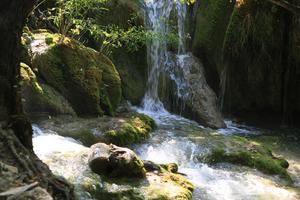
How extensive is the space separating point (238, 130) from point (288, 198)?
517 cm

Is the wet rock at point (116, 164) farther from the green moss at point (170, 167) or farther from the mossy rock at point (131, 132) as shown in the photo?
the mossy rock at point (131, 132)

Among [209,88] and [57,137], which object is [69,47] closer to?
[57,137]

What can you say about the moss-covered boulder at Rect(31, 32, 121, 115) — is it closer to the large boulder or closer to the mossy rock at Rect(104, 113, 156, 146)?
the mossy rock at Rect(104, 113, 156, 146)

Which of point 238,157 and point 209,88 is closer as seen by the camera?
point 238,157

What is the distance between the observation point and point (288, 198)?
7.21m

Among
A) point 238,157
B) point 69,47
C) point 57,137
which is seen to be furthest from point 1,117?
point 69,47

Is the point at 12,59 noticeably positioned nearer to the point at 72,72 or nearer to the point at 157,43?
the point at 72,72

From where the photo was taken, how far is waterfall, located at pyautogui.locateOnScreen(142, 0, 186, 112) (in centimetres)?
1352

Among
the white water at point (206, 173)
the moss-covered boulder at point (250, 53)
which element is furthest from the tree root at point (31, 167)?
the moss-covered boulder at point (250, 53)

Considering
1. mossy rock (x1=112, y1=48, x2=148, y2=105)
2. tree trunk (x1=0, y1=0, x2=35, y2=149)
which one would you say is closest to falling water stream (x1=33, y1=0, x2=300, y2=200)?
mossy rock (x1=112, y1=48, x2=148, y2=105)

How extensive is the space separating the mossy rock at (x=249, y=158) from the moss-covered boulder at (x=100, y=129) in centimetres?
152

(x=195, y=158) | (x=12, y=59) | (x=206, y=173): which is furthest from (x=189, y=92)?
(x=12, y=59)

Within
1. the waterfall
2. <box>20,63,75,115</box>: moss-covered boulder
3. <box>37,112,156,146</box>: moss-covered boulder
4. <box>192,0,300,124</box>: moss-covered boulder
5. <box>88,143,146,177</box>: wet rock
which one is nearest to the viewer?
<box>88,143,146,177</box>: wet rock

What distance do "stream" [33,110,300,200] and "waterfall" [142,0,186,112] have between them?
270cm
